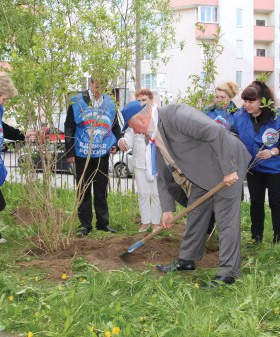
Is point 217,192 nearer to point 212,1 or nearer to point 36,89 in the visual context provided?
point 36,89

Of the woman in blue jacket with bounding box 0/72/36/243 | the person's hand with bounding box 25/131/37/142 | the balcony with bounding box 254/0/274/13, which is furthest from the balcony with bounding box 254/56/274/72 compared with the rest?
the person's hand with bounding box 25/131/37/142

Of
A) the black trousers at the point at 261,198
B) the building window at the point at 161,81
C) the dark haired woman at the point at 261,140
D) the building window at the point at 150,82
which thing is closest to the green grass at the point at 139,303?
the black trousers at the point at 261,198

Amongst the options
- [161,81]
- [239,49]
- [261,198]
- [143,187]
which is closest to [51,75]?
[143,187]

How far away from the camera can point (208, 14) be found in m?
39.9

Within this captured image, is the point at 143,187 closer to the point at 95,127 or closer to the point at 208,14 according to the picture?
the point at 95,127

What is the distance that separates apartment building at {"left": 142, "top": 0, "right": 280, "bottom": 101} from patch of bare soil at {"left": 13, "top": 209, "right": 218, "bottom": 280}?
30733 mm

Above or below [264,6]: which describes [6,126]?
below

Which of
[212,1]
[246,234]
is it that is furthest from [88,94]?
[212,1]

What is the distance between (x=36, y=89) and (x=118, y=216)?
107 inches

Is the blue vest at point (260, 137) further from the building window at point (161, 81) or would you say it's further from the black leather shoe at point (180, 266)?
the building window at point (161, 81)

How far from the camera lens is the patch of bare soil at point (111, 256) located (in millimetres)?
4617

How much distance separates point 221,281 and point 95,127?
2402 millimetres

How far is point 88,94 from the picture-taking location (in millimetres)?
5766

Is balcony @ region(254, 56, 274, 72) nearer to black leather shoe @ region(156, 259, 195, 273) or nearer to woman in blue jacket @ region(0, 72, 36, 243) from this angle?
woman in blue jacket @ region(0, 72, 36, 243)
